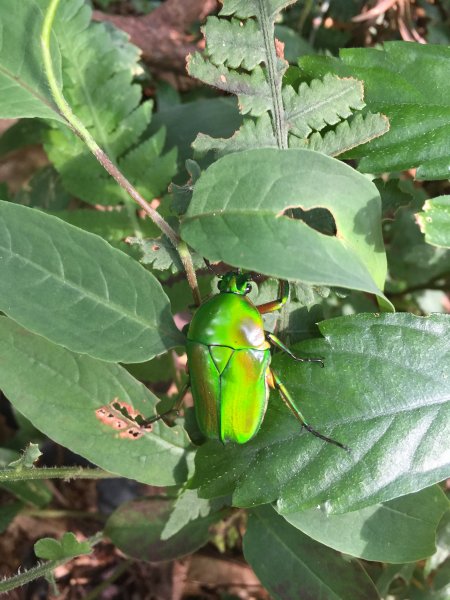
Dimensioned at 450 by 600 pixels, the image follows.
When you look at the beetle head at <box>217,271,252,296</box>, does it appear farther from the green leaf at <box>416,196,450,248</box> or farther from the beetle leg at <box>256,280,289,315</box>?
the green leaf at <box>416,196,450,248</box>

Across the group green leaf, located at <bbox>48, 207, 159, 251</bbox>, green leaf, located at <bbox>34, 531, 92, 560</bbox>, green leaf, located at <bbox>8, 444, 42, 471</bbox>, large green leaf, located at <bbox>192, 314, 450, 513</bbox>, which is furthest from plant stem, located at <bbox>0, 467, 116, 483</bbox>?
green leaf, located at <bbox>48, 207, 159, 251</bbox>

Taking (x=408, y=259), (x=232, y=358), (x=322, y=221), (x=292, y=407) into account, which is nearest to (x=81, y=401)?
(x=232, y=358)

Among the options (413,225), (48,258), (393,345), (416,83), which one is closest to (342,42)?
(413,225)

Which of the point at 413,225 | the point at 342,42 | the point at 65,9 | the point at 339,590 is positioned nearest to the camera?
the point at 339,590

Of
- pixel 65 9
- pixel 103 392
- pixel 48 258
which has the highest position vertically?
pixel 65 9

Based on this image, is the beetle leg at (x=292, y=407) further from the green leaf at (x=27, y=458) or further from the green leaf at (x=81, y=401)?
the green leaf at (x=27, y=458)

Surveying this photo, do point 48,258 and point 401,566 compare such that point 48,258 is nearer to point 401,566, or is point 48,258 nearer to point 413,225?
point 401,566
